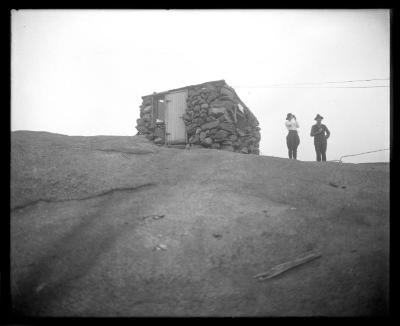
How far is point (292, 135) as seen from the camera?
29.0 feet

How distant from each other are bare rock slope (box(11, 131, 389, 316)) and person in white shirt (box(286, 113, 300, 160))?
3.52 meters

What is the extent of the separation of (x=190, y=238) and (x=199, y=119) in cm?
807

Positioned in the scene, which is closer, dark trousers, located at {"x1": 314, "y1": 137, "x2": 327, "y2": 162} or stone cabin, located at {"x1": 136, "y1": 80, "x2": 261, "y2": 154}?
dark trousers, located at {"x1": 314, "y1": 137, "x2": 327, "y2": 162}

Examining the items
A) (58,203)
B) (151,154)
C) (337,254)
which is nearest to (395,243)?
(337,254)

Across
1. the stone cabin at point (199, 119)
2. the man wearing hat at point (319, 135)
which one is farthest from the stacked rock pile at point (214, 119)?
the man wearing hat at point (319, 135)

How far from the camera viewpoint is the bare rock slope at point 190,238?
222 cm

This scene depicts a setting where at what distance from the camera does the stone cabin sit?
395 inches

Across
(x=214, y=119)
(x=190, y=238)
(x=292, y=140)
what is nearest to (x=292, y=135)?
(x=292, y=140)

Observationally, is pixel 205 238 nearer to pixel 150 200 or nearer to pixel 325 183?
pixel 150 200

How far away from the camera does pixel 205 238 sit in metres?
3.05

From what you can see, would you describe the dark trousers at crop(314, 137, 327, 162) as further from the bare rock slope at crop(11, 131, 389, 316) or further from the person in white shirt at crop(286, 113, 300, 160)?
the bare rock slope at crop(11, 131, 389, 316)

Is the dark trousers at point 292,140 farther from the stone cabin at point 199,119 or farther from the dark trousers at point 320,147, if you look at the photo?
the stone cabin at point 199,119

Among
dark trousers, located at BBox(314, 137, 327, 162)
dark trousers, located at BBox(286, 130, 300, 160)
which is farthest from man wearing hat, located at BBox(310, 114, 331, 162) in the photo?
dark trousers, located at BBox(286, 130, 300, 160)
